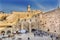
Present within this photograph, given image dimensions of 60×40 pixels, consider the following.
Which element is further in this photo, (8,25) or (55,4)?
(55,4)

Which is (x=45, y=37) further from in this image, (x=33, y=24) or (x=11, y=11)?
(x=11, y=11)

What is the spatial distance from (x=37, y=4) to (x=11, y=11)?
0.52 metres

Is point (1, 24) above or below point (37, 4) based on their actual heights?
below

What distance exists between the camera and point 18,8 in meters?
3.35

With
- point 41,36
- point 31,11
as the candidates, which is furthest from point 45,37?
point 31,11

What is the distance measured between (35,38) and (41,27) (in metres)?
0.24

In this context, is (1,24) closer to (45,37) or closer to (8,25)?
(8,25)

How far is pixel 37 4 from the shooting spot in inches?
133

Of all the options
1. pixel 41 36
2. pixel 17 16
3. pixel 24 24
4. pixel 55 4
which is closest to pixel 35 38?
pixel 41 36

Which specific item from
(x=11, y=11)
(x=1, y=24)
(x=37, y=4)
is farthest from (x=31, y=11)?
(x=1, y=24)

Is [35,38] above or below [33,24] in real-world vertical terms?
below

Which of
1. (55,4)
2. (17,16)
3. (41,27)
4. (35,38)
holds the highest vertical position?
(55,4)

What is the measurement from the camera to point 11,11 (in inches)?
132

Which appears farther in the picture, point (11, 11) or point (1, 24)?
point (11, 11)
